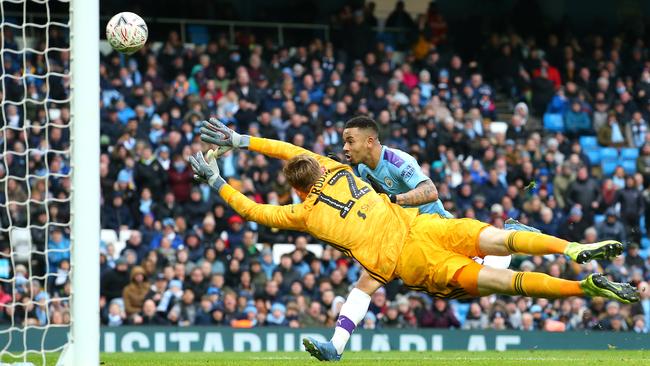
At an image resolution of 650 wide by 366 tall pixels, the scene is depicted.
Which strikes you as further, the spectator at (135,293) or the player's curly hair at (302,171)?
the spectator at (135,293)

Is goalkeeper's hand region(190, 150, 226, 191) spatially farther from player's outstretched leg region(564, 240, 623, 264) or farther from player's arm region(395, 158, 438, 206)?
player's outstretched leg region(564, 240, 623, 264)

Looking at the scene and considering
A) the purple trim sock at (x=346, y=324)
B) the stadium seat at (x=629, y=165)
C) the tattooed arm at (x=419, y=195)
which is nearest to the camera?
the purple trim sock at (x=346, y=324)

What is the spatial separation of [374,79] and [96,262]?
15.3 m

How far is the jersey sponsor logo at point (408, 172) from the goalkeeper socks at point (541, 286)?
2.03 metres

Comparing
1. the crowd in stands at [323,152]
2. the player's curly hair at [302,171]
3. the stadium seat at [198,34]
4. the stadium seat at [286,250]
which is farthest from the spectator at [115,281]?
the player's curly hair at [302,171]

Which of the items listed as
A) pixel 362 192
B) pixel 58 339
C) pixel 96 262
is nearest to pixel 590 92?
pixel 58 339

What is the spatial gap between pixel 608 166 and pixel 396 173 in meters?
13.1

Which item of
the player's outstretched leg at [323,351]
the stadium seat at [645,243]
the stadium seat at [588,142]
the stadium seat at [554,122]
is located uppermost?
the stadium seat at [554,122]

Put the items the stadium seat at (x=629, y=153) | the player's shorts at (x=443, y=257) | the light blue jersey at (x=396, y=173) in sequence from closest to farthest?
the player's shorts at (x=443, y=257) → the light blue jersey at (x=396, y=173) → the stadium seat at (x=629, y=153)

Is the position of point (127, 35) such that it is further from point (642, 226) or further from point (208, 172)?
point (642, 226)

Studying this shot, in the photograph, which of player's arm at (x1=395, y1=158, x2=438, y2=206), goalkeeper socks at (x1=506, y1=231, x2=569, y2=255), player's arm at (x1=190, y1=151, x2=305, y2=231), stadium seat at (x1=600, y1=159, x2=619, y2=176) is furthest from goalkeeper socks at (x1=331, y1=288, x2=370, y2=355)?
stadium seat at (x1=600, y1=159, x2=619, y2=176)

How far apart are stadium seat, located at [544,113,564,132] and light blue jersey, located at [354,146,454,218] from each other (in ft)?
43.1

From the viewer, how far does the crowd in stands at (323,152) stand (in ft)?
57.9

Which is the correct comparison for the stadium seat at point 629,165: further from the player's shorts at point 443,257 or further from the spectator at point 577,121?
the player's shorts at point 443,257
